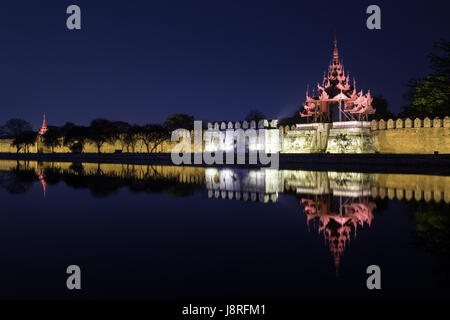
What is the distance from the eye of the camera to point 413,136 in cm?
2734

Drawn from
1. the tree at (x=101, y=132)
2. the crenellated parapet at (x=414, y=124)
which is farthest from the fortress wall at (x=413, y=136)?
the tree at (x=101, y=132)

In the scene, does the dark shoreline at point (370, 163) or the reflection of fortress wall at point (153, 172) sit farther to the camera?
the dark shoreline at point (370, 163)

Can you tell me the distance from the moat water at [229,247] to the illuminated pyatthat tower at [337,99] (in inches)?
794

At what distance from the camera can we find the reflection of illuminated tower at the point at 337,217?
219 inches

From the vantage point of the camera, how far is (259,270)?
433 centimetres

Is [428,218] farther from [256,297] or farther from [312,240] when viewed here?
[256,297]

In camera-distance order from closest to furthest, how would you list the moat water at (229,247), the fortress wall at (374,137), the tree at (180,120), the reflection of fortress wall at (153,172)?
the moat water at (229,247)
the reflection of fortress wall at (153,172)
the fortress wall at (374,137)
the tree at (180,120)

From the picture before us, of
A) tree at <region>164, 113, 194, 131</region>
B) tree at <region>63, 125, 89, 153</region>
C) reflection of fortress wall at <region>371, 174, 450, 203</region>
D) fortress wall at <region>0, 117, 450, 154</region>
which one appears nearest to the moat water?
reflection of fortress wall at <region>371, 174, 450, 203</region>

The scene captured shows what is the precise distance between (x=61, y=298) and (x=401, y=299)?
309cm

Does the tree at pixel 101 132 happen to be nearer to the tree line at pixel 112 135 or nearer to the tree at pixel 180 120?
the tree line at pixel 112 135

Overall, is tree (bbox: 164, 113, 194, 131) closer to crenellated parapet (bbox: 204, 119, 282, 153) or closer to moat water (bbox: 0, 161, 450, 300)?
crenellated parapet (bbox: 204, 119, 282, 153)

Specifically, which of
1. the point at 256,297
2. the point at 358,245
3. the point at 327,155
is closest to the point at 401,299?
the point at 256,297

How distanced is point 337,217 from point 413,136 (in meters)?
23.0

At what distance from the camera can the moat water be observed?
3809mm
